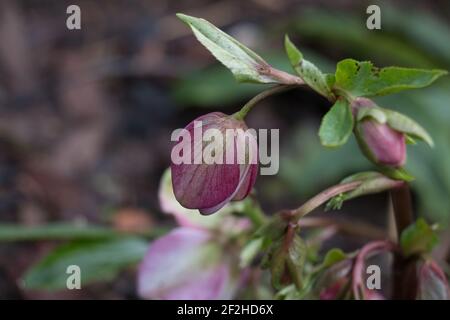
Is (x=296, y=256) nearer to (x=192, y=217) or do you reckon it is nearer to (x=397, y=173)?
(x=397, y=173)

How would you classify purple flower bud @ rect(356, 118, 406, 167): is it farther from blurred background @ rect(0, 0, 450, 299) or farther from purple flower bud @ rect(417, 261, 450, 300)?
blurred background @ rect(0, 0, 450, 299)

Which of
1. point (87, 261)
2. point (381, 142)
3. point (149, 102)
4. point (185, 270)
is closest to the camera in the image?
point (381, 142)

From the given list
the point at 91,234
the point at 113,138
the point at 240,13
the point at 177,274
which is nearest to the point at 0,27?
the point at 113,138

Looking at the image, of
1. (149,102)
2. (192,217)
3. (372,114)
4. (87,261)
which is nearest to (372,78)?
(372,114)

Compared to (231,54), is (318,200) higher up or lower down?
lower down
